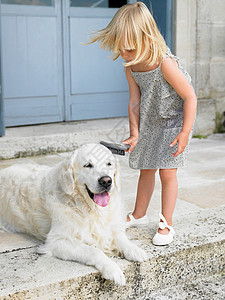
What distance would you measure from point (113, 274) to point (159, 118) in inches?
41.0

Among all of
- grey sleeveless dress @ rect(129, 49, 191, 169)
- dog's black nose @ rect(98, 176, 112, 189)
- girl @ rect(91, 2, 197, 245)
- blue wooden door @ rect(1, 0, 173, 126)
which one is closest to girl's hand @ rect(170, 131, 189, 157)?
girl @ rect(91, 2, 197, 245)

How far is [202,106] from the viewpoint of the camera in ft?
20.4

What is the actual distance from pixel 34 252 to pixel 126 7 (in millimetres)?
1507

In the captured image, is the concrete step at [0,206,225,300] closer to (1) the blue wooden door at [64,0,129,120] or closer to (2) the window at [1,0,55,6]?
(1) the blue wooden door at [64,0,129,120]

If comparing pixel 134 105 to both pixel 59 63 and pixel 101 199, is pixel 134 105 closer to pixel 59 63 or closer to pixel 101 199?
pixel 101 199

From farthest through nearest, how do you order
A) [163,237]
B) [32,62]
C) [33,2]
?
[32,62]
[33,2]
[163,237]

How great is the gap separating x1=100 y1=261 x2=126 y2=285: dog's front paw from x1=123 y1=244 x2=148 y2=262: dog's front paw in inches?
6.3

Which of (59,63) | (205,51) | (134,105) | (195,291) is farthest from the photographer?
(205,51)

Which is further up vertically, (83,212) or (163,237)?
(83,212)

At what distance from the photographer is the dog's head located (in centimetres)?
238

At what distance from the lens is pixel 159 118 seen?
2785 millimetres

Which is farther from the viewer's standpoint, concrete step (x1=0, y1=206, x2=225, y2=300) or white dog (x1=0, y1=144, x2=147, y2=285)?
white dog (x1=0, y1=144, x2=147, y2=285)

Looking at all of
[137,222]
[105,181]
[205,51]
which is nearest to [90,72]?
[205,51]

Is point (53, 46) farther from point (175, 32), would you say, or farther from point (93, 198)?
point (93, 198)
